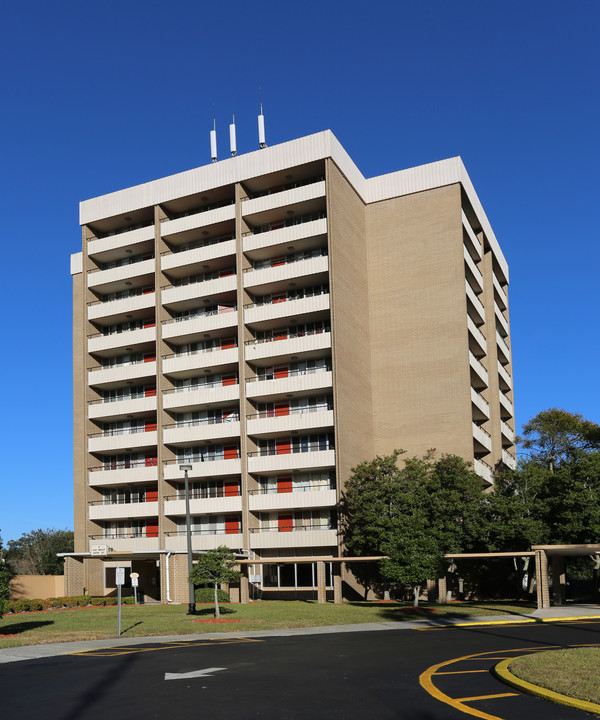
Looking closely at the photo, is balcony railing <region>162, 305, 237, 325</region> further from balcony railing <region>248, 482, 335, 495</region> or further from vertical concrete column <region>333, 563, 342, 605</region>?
vertical concrete column <region>333, 563, 342, 605</region>

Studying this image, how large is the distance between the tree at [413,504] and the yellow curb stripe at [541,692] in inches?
1112

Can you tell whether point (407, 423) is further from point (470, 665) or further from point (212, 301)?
point (470, 665)

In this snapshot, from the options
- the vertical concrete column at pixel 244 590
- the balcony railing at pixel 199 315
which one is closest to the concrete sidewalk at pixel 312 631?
the vertical concrete column at pixel 244 590

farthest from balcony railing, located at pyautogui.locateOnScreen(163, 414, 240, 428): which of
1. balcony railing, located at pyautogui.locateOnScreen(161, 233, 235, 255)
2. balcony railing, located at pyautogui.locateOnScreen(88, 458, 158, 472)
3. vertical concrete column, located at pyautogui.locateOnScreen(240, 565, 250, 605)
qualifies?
balcony railing, located at pyautogui.locateOnScreen(161, 233, 235, 255)

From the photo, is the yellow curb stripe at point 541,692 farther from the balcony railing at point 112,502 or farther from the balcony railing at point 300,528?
the balcony railing at point 112,502

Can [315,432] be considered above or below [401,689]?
above

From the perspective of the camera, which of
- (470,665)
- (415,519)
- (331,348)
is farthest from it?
(331,348)

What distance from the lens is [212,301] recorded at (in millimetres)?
61406

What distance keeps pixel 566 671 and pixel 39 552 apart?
82.2 meters

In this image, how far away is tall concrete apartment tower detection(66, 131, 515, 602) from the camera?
54.2m

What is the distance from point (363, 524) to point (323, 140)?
26367mm

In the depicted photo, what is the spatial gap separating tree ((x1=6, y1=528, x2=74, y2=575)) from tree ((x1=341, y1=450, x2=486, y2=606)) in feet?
153

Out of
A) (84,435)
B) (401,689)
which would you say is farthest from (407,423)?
(401,689)

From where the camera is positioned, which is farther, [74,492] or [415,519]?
[74,492]
